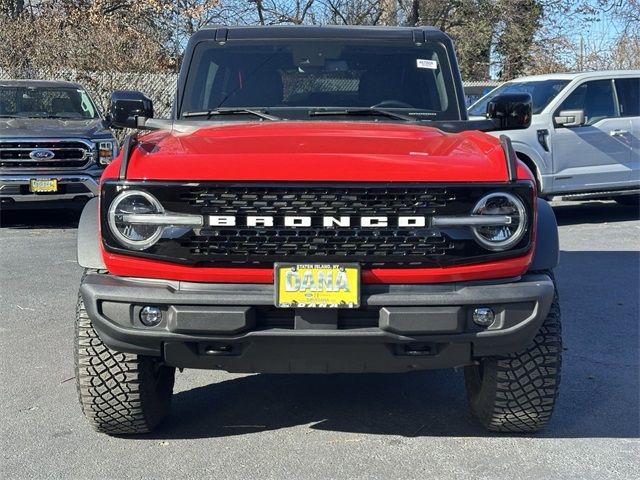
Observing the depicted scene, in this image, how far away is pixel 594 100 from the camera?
11.5 m

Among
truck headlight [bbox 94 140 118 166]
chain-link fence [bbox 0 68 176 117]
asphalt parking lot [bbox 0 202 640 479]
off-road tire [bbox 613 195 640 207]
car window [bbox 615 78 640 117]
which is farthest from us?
chain-link fence [bbox 0 68 176 117]

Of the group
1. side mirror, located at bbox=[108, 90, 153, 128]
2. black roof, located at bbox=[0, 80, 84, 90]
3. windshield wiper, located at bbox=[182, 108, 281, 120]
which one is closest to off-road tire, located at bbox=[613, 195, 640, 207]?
black roof, located at bbox=[0, 80, 84, 90]

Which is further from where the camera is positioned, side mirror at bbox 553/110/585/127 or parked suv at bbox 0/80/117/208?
parked suv at bbox 0/80/117/208

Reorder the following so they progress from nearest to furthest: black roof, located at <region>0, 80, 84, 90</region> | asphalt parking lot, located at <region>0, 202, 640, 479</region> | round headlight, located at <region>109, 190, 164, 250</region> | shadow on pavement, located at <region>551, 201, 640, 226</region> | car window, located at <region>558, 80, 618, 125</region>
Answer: round headlight, located at <region>109, 190, 164, 250</region>, asphalt parking lot, located at <region>0, 202, 640, 479</region>, car window, located at <region>558, 80, 618, 125</region>, shadow on pavement, located at <region>551, 201, 640, 226</region>, black roof, located at <region>0, 80, 84, 90</region>

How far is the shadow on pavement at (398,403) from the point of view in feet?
14.5

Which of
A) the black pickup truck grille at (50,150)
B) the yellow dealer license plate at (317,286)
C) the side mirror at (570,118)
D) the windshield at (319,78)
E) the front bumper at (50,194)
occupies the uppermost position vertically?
the windshield at (319,78)

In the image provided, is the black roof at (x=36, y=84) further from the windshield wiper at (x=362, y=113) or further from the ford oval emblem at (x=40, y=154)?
the windshield wiper at (x=362, y=113)

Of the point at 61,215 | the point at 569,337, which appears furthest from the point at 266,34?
the point at 61,215

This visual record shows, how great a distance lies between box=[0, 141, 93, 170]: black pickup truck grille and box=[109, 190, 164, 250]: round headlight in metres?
7.75

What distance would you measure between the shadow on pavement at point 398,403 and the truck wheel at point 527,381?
0.23 meters

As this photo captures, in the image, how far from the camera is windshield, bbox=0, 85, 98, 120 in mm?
12203

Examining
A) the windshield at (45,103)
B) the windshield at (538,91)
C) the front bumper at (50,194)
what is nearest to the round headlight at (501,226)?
the windshield at (538,91)

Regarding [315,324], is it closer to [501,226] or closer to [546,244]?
[501,226]

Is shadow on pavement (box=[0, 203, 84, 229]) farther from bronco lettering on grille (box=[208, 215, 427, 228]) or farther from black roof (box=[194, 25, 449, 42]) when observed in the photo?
bronco lettering on grille (box=[208, 215, 427, 228])
